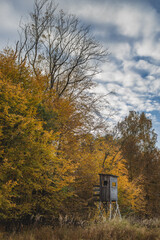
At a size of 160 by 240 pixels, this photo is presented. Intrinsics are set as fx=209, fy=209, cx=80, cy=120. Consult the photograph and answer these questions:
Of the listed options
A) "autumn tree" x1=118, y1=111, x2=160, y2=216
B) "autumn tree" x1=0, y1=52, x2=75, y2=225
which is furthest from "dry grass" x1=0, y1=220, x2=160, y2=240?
"autumn tree" x1=118, y1=111, x2=160, y2=216

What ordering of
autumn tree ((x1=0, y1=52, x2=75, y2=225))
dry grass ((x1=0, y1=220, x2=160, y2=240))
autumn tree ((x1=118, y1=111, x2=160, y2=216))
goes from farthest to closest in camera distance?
1. autumn tree ((x1=118, y1=111, x2=160, y2=216))
2. autumn tree ((x1=0, y1=52, x2=75, y2=225))
3. dry grass ((x1=0, y1=220, x2=160, y2=240))

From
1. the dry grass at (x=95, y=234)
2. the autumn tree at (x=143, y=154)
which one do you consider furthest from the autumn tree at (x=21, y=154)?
the autumn tree at (x=143, y=154)

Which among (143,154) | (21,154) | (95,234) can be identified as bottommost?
(95,234)

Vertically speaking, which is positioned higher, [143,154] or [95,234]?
[143,154]

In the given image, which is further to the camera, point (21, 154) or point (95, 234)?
point (21, 154)

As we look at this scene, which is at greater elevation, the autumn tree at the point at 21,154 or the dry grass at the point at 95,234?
the autumn tree at the point at 21,154

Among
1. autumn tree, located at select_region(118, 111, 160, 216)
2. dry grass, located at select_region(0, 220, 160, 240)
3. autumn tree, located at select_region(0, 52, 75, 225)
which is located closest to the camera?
dry grass, located at select_region(0, 220, 160, 240)

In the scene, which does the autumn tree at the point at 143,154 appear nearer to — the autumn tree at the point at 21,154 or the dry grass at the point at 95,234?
the autumn tree at the point at 21,154

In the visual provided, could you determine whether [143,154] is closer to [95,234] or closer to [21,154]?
[21,154]

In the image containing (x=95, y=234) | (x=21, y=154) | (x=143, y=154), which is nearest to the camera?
(x=95, y=234)

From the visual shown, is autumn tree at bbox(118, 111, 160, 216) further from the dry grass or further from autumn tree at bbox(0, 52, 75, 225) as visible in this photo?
the dry grass

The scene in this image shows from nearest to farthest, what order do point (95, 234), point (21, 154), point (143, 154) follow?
point (95, 234) < point (21, 154) < point (143, 154)

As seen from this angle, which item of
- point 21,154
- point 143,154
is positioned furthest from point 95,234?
point 143,154

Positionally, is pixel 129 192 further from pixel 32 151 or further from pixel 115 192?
pixel 32 151
